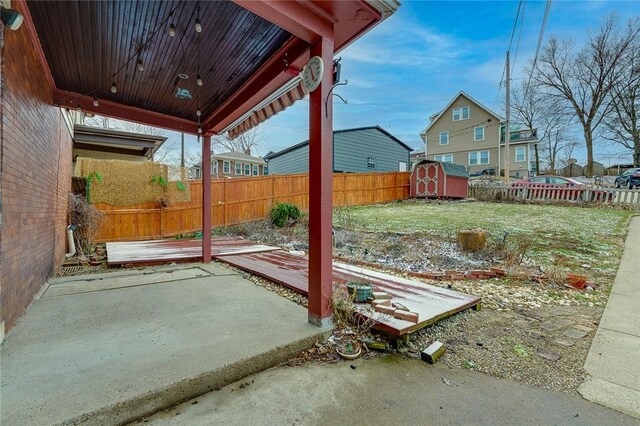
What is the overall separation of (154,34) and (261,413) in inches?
128

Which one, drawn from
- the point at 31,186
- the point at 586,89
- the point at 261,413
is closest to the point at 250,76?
the point at 31,186

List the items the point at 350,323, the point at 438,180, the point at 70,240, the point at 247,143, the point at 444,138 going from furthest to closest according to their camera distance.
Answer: the point at 247,143
the point at 444,138
the point at 438,180
the point at 70,240
the point at 350,323

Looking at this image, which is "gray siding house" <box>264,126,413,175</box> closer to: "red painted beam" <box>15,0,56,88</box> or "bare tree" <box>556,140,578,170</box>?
"red painted beam" <box>15,0,56,88</box>

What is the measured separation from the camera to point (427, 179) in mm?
15586

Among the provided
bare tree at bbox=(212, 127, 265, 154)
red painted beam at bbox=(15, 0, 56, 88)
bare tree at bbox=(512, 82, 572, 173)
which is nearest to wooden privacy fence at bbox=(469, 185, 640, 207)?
bare tree at bbox=(512, 82, 572, 173)

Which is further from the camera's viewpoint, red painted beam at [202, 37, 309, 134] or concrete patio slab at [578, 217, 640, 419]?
red painted beam at [202, 37, 309, 134]

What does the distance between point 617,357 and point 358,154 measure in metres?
18.5

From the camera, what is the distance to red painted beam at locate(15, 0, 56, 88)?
2.45 metres

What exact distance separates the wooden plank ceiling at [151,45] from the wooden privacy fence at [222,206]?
5.11 meters

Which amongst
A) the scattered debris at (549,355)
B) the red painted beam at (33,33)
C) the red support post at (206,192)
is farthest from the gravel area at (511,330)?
the red painted beam at (33,33)

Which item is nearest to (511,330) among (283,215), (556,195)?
(283,215)

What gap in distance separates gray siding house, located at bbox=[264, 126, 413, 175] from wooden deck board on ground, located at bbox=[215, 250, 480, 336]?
1381 centimetres

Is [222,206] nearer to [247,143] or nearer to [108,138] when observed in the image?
[108,138]

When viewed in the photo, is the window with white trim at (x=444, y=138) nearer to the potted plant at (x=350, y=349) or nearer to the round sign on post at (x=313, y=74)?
the round sign on post at (x=313, y=74)
